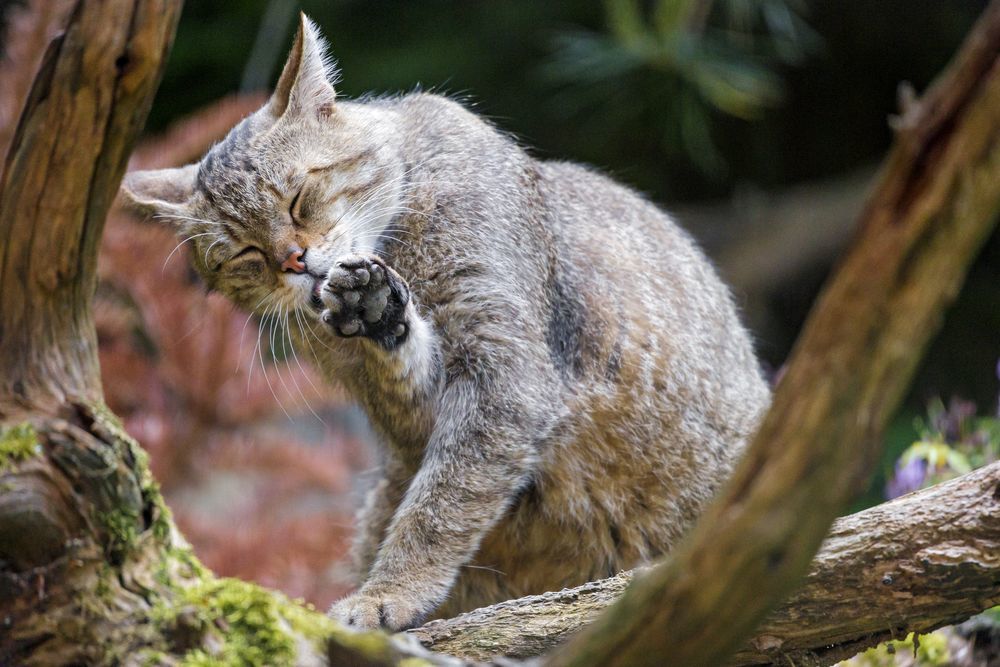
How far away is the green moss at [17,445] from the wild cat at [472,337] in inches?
27.7

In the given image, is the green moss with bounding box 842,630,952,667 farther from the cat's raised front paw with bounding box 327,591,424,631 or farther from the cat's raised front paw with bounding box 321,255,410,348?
the cat's raised front paw with bounding box 321,255,410,348

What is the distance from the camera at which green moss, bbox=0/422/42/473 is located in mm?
1906

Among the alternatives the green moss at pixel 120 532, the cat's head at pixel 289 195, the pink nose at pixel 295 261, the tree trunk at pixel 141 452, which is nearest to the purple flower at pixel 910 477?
the tree trunk at pixel 141 452

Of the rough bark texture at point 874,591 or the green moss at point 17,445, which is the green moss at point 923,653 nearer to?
the rough bark texture at point 874,591

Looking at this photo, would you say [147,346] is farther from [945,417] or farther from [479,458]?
[945,417]

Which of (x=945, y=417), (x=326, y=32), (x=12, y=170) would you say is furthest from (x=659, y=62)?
(x=12, y=170)

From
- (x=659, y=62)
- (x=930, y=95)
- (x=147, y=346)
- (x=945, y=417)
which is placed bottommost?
(x=930, y=95)

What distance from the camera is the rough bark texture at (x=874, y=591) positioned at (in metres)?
1.97

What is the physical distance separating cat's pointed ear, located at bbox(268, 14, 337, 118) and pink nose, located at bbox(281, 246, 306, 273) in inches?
17.2

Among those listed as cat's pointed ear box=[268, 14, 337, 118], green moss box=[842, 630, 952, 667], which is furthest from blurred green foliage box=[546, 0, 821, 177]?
green moss box=[842, 630, 952, 667]

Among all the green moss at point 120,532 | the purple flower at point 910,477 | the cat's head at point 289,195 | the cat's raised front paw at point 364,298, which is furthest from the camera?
the purple flower at point 910,477

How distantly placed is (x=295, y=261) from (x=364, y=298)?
1.09 ft

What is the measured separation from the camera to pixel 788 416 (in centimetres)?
121

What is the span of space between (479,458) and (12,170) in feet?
3.80
